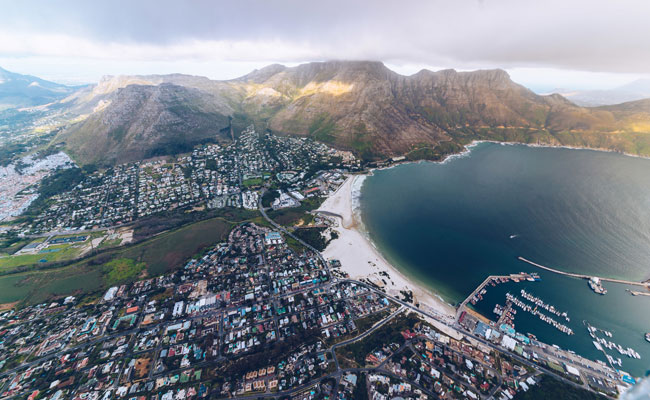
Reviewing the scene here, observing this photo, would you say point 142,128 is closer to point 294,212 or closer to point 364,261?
point 294,212

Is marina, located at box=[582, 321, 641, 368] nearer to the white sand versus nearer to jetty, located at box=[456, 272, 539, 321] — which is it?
jetty, located at box=[456, 272, 539, 321]

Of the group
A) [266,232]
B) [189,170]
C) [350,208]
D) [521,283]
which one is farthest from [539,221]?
[189,170]

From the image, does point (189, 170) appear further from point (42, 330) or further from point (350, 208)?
point (350, 208)

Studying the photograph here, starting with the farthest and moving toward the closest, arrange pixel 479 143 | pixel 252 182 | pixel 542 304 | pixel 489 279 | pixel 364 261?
pixel 479 143, pixel 252 182, pixel 364 261, pixel 489 279, pixel 542 304

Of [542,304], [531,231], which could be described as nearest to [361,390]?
[542,304]

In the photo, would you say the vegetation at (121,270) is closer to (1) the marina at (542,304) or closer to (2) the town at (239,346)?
(2) the town at (239,346)

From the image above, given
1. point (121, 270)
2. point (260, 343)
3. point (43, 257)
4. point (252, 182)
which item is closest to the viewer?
point (260, 343)
